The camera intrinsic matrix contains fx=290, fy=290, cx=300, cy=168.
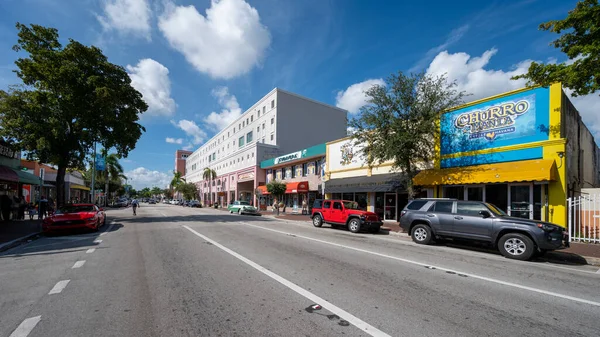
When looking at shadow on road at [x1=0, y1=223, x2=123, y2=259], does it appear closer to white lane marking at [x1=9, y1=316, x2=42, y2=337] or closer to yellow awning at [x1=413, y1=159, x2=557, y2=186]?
white lane marking at [x1=9, y1=316, x2=42, y2=337]

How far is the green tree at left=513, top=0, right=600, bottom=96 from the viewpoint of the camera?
36.5 ft

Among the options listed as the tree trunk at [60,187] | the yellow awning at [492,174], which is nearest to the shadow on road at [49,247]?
the tree trunk at [60,187]

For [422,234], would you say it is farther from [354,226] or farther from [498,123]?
[498,123]

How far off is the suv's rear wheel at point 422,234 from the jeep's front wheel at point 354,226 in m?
3.69

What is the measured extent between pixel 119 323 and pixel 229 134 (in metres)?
61.7

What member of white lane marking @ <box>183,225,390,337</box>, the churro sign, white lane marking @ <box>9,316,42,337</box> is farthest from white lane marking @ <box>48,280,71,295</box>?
the churro sign

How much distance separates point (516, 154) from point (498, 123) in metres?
1.84

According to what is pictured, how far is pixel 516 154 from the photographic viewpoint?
45.9ft

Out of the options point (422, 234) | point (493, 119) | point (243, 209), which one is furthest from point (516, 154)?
point (243, 209)

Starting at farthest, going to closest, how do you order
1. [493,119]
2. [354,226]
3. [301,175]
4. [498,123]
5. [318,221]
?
[301,175]
[318,221]
[354,226]
[493,119]
[498,123]

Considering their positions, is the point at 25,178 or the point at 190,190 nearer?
the point at 25,178

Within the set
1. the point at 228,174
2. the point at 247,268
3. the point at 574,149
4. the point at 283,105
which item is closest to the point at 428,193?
the point at 574,149

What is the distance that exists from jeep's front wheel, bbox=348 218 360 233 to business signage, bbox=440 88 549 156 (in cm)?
681

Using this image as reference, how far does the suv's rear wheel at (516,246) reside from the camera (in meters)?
8.48
